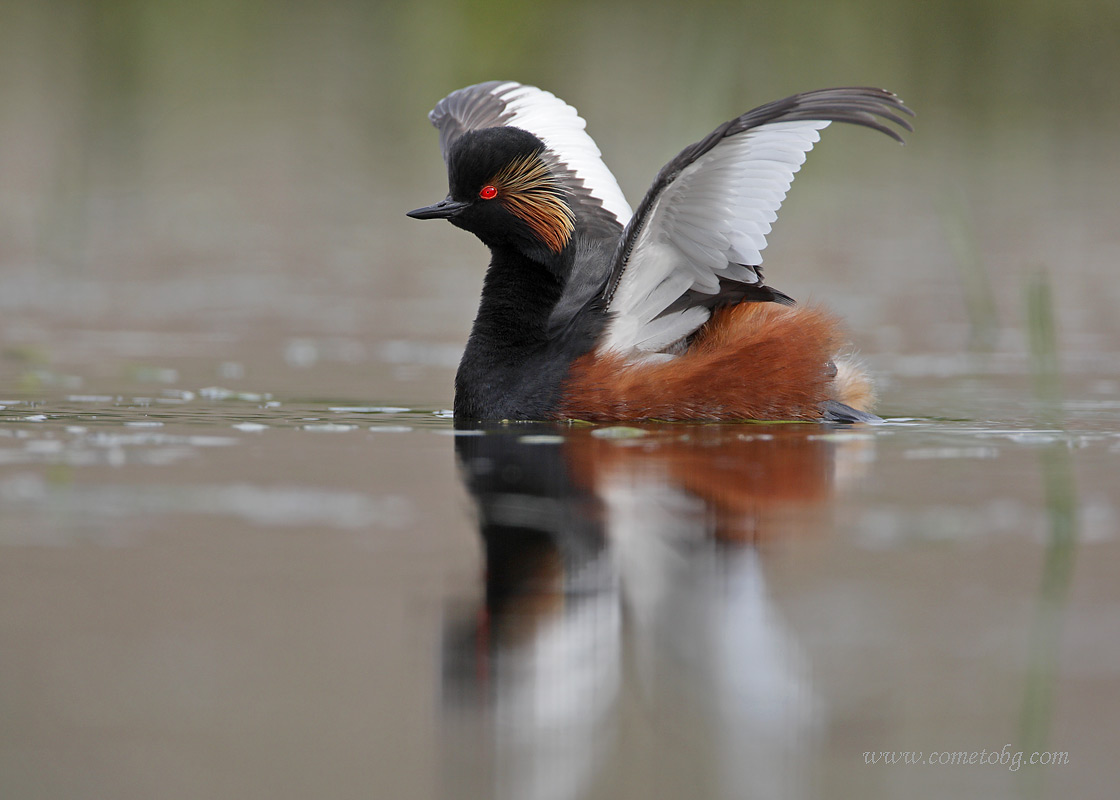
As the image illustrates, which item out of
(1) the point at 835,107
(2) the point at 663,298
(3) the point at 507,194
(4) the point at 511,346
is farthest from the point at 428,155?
(1) the point at 835,107

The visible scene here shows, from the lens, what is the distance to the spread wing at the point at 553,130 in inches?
292

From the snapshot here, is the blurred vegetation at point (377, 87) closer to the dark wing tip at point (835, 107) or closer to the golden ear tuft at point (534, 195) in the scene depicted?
the golden ear tuft at point (534, 195)

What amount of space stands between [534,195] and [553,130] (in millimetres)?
1657

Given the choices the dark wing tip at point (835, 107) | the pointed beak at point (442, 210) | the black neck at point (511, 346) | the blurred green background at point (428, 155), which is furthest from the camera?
the blurred green background at point (428, 155)

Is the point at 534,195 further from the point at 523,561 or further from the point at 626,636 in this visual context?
the point at 626,636

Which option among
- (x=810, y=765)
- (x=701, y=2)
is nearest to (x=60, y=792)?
(x=810, y=765)

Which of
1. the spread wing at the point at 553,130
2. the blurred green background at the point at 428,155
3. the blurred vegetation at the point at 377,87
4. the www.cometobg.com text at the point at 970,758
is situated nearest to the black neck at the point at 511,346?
the spread wing at the point at 553,130

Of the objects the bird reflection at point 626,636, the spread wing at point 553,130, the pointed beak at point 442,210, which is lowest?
the bird reflection at point 626,636

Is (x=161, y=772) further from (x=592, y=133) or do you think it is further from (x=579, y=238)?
(x=592, y=133)

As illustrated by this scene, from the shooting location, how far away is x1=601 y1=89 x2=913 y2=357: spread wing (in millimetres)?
5062

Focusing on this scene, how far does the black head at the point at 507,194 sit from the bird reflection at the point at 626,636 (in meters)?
1.85

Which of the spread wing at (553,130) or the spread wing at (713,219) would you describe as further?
the spread wing at (553,130)

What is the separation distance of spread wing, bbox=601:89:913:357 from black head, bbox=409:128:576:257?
2.24ft

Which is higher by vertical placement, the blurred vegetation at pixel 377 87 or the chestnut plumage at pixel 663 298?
the blurred vegetation at pixel 377 87
